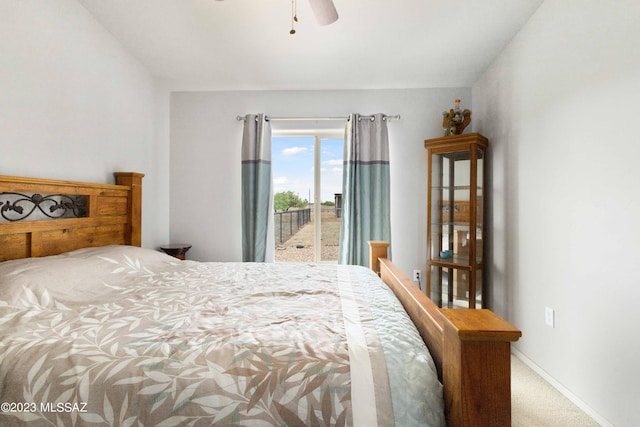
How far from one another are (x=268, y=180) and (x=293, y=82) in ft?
3.46

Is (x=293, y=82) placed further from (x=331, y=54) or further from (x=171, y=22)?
(x=171, y=22)

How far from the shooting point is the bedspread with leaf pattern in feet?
2.35

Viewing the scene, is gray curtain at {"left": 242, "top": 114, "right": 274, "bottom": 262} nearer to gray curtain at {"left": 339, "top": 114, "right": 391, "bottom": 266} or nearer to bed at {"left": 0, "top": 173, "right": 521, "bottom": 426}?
gray curtain at {"left": 339, "top": 114, "right": 391, "bottom": 266}

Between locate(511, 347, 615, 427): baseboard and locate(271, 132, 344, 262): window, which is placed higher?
locate(271, 132, 344, 262): window

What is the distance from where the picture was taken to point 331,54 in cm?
250

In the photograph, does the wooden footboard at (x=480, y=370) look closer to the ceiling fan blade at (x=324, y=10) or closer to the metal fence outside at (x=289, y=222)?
the ceiling fan blade at (x=324, y=10)

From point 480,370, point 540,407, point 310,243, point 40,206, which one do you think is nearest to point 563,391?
point 540,407

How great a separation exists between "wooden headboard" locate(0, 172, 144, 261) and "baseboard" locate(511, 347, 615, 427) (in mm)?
3104

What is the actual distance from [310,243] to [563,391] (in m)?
2.39

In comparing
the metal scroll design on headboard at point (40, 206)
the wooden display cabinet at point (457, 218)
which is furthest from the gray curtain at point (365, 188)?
the metal scroll design on headboard at point (40, 206)

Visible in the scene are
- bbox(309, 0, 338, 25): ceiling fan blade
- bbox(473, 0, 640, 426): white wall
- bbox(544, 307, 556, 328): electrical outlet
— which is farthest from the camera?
bbox(544, 307, 556, 328): electrical outlet

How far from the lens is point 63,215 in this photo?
1791 mm

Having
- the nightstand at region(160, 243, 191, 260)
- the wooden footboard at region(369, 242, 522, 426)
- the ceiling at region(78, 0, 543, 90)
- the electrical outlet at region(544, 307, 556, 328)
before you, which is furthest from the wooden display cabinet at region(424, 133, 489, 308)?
the nightstand at region(160, 243, 191, 260)

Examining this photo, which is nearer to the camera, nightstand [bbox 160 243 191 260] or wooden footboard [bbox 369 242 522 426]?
wooden footboard [bbox 369 242 522 426]
